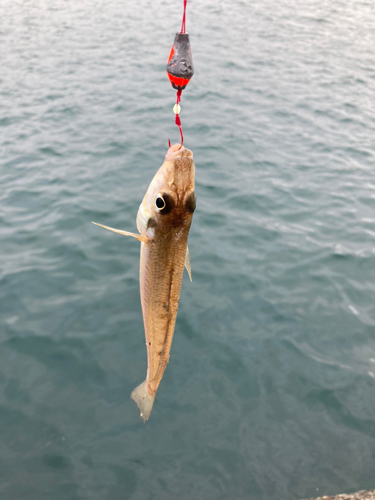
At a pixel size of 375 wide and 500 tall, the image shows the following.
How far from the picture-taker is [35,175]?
10.3 meters

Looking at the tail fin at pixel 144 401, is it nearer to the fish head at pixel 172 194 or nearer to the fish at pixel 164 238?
the fish at pixel 164 238

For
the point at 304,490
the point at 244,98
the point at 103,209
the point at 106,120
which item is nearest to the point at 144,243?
the point at 304,490

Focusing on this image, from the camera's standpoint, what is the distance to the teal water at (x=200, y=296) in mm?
5227

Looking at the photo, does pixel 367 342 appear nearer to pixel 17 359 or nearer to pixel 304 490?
pixel 304 490

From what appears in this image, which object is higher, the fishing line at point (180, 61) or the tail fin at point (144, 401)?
the fishing line at point (180, 61)

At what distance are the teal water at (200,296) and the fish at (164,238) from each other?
8.26 ft

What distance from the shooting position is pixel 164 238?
3.09 meters

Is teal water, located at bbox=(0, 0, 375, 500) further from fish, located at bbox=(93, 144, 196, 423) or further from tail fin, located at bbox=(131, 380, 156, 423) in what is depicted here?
fish, located at bbox=(93, 144, 196, 423)

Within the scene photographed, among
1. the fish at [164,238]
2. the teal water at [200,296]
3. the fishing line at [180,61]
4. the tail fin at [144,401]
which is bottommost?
the teal water at [200,296]

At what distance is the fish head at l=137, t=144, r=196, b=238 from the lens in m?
2.96

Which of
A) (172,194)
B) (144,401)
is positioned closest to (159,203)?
(172,194)

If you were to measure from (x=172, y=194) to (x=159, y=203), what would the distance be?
4.7 inches

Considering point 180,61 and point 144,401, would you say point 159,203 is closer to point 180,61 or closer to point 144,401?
point 180,61

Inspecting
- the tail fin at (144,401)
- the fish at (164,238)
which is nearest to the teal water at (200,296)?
the tail fin at (144,401)
